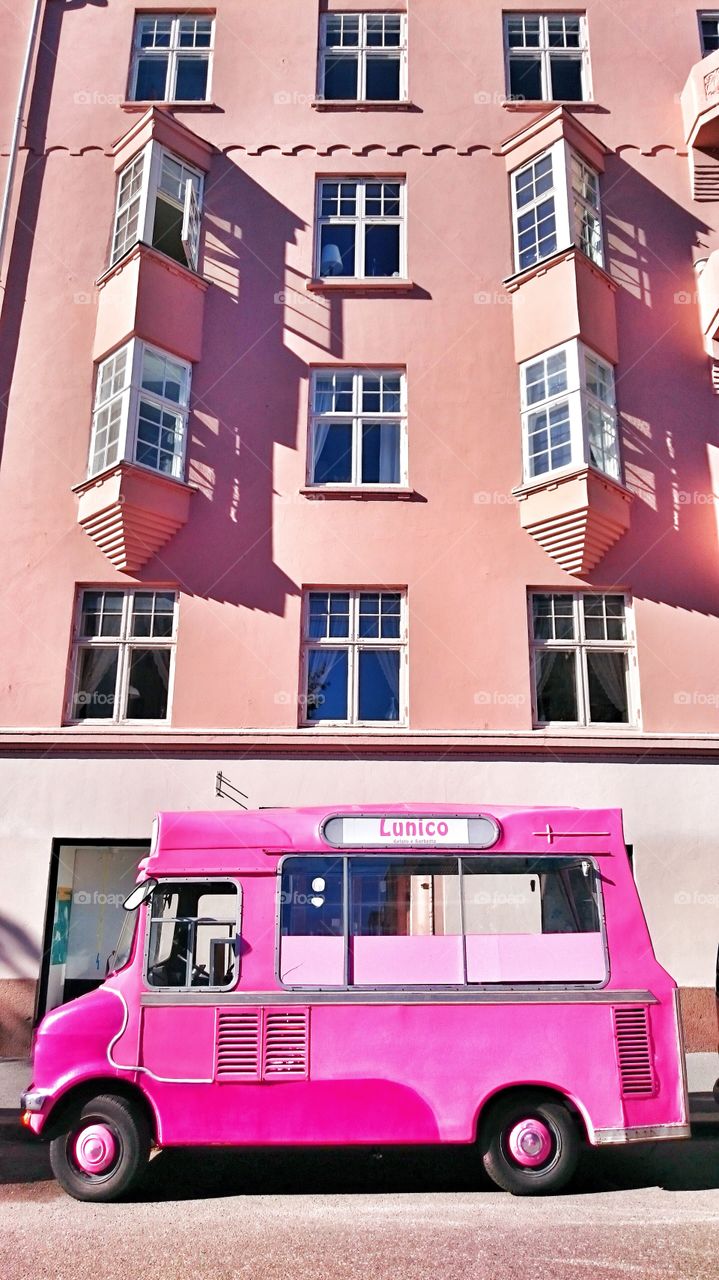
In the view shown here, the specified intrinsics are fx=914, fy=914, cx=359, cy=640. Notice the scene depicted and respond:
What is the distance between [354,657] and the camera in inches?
567

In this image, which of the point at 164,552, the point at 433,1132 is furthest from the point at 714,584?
the point at 433,1132

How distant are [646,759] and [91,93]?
1576cm

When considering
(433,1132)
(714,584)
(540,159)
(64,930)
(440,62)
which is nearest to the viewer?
(433,1132)

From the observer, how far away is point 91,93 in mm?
17312

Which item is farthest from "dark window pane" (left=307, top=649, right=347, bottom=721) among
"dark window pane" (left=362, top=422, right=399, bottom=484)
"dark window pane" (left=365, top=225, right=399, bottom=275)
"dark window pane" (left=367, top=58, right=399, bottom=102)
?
"dark window pane" (left=367, top=58, right=399, bottom=102)

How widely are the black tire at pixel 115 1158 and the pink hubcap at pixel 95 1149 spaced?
0.03 m

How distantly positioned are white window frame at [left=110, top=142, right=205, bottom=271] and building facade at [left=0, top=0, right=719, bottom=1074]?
8 centimetres

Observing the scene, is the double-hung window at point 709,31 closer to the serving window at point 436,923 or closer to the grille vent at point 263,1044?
the serving window at point 436,923

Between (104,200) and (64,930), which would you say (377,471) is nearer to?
(104,200)

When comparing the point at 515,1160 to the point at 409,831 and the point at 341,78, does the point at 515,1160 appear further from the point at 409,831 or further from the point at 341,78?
the point at 341,78

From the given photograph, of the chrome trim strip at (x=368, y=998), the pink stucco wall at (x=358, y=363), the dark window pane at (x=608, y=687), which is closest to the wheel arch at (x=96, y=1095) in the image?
the chrome trim strip at (x=368, y=998)

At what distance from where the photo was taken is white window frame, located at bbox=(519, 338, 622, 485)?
1433 cm

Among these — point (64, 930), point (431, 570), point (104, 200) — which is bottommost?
point (64, 930)

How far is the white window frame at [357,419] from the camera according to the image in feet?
49.5
